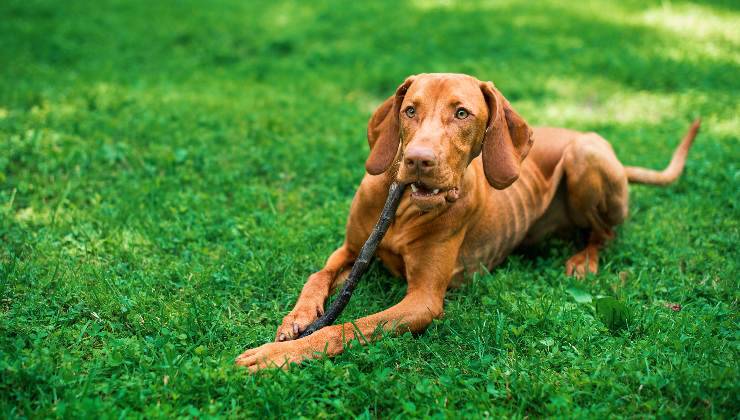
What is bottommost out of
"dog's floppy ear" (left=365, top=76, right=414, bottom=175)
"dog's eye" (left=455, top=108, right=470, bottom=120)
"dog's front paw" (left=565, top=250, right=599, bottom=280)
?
"dog's front paw" (left=565, top=250, right=599, bottom=280)

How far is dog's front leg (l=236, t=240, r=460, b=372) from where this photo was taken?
3.24 m

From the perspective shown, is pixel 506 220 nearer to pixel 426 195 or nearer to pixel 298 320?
pixel 426 195

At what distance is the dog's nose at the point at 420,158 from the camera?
10.3ft

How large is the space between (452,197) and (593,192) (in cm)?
155

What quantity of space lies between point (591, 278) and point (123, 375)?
2.93 m

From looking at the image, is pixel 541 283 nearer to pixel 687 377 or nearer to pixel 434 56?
pixel 687 377

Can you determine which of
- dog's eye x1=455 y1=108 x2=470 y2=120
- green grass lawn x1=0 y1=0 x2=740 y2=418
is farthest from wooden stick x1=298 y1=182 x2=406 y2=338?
dog's eye x1=455 y1=108 x2=470 y2=120

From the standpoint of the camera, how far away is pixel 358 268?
350cm

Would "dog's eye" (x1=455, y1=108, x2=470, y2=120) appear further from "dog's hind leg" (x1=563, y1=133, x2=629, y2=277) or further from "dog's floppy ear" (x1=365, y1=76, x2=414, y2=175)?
"dog's hind leg" (x1=563, y1=133, x2=629, y2=277)

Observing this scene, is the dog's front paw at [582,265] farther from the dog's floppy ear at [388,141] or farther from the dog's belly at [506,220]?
the dog's floppy ear at [388,141]

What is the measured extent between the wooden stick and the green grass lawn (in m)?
0.27

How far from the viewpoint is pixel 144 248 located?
4.33 meters

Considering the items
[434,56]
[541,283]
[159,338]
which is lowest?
[541,283]

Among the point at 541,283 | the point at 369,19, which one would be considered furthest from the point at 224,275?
the point at 369,19
